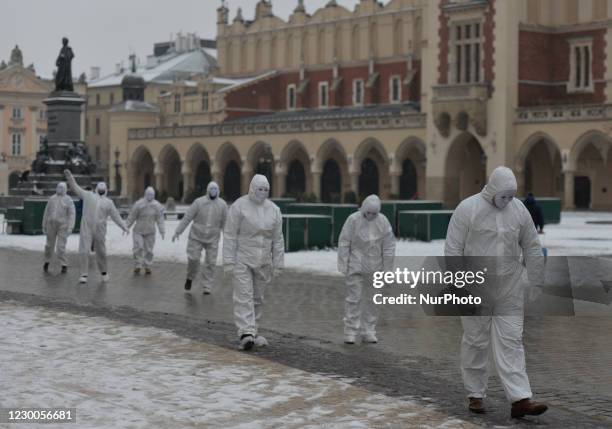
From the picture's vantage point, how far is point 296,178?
72.1 m

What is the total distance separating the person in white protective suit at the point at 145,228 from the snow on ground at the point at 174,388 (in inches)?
395

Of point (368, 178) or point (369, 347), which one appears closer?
point (369, 347)

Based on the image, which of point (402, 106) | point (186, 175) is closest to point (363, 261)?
point (402, 106)

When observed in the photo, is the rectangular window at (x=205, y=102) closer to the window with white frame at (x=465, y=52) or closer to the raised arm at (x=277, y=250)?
the window with white frame at (x=465, y=52)

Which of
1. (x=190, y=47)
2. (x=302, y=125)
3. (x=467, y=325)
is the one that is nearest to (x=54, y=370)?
(x=467, y=325)

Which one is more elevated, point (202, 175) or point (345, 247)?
point (202, 175)

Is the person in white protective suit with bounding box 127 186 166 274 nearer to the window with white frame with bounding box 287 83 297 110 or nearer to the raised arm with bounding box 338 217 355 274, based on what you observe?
the raised arm with bounding box 338 217 355 274

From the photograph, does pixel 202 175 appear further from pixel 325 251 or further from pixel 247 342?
pixel 247 342

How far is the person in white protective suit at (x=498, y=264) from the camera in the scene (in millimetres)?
9273

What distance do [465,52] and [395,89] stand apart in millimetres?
14401

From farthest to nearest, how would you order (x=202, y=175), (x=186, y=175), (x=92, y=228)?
(x=202, y=175) < (x=186, y=175) < (x=92, y=228)

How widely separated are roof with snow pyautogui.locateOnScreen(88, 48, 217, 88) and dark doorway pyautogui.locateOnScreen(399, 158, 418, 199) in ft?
107

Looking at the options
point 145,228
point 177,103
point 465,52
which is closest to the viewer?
point 145,228

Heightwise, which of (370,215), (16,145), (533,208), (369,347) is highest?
(16,145)
